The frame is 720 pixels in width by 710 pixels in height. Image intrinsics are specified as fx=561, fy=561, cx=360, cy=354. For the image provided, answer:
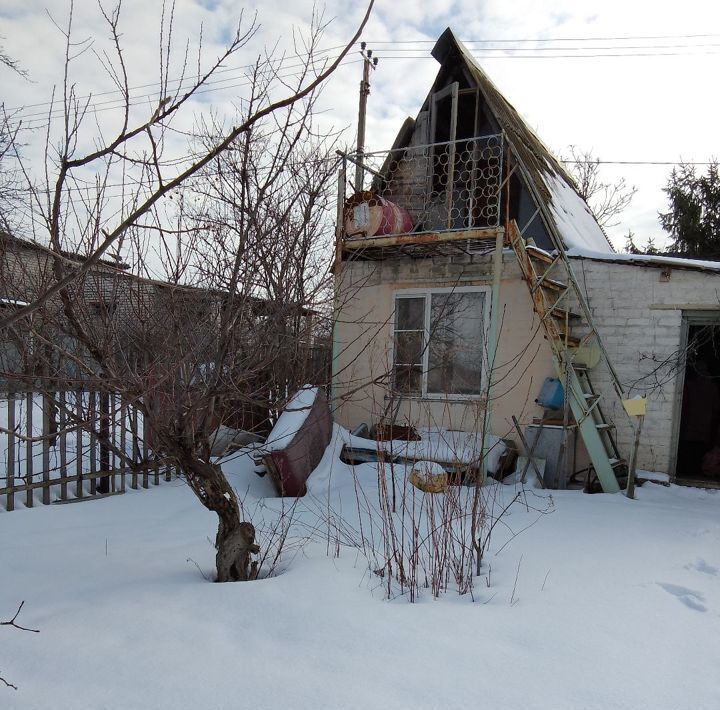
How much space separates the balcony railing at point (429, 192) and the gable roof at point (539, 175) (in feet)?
1.35

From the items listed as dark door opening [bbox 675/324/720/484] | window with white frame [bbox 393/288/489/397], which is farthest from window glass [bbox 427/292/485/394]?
dark door opening [bbox 675/324/720/484]

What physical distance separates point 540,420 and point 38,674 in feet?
18.8

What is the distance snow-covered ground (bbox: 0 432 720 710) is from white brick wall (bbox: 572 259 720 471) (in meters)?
2.51

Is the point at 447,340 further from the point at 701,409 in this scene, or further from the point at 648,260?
the point at 701,409

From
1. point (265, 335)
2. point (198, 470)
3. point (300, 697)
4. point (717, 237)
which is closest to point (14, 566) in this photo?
point (198, 470)

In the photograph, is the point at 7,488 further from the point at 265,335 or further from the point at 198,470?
the point at 265,335

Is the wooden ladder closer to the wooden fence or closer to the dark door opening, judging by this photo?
the dark door opening

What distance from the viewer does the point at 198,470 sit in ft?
10.4

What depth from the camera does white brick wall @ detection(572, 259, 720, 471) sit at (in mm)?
6609

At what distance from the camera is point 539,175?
829cm

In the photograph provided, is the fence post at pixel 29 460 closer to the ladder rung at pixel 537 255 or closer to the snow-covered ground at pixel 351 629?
the snow-covered ground at pixel 351 629

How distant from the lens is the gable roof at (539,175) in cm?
719

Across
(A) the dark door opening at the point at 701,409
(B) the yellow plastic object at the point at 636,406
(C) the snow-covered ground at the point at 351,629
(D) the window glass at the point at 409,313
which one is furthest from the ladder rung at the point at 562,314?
(A) the dark door opening at the point at 701,409

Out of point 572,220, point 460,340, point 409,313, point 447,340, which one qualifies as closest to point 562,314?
point 460,340
